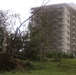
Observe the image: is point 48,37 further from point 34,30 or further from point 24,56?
point 24,56

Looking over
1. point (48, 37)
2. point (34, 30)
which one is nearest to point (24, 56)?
point (34, 30)

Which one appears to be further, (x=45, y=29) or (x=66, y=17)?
(x=66, y=17)

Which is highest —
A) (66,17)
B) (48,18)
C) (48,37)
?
(66,17)

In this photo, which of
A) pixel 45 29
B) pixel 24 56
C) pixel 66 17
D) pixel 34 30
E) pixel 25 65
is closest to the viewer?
pixel 25 65

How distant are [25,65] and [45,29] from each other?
642 inches

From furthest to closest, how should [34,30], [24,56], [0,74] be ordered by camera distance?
1. [34,30]
2. [24,56]
3. [0,74]

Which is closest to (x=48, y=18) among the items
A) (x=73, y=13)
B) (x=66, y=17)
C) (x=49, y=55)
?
Result: (x=49, y=55)

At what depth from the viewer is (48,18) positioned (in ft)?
123

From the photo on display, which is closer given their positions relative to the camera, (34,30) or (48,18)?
(34,30)

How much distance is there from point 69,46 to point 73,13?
11126mm

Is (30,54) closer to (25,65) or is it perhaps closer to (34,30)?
(34,30)

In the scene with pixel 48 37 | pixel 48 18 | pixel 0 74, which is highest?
pixel 48 18

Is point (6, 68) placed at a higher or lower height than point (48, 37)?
lower

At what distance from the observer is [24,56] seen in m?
26.7
